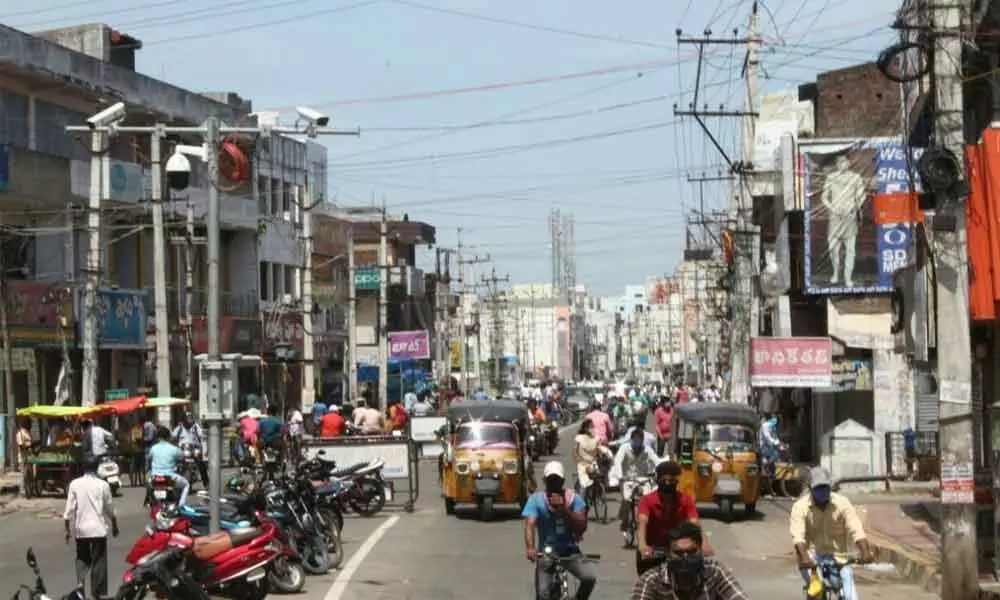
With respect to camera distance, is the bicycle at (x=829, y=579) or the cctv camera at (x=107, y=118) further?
the cctv camera at (x=107, y=118)

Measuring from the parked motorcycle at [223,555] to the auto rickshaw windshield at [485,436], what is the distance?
11.6 metres

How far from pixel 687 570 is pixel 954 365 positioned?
833 cm

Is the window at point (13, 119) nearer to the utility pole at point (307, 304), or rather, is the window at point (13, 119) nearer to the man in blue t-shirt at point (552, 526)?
the utility pole at point (307, 304)

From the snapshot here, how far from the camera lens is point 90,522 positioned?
1636 cm

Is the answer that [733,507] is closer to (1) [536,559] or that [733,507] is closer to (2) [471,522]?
(2) [471,522]

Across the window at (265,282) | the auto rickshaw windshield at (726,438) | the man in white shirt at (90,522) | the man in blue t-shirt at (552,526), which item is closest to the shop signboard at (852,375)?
the auto rickshaw windshield at (726,438)

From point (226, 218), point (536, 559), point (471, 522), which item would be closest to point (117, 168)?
point (226, 218)

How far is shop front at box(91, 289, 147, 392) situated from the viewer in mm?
47375

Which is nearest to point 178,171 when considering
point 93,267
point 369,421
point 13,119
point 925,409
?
point 93,267

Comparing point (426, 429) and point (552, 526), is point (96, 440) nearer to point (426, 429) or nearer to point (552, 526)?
point (426, 429)

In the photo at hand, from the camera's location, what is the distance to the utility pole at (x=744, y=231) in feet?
162

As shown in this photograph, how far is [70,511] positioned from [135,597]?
2733mm

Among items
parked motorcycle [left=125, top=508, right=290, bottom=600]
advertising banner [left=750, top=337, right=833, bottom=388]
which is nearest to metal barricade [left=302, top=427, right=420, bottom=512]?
advertising banner [left=750, top=337, right=833, bottom=388]

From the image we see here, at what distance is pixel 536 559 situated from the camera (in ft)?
42.3
